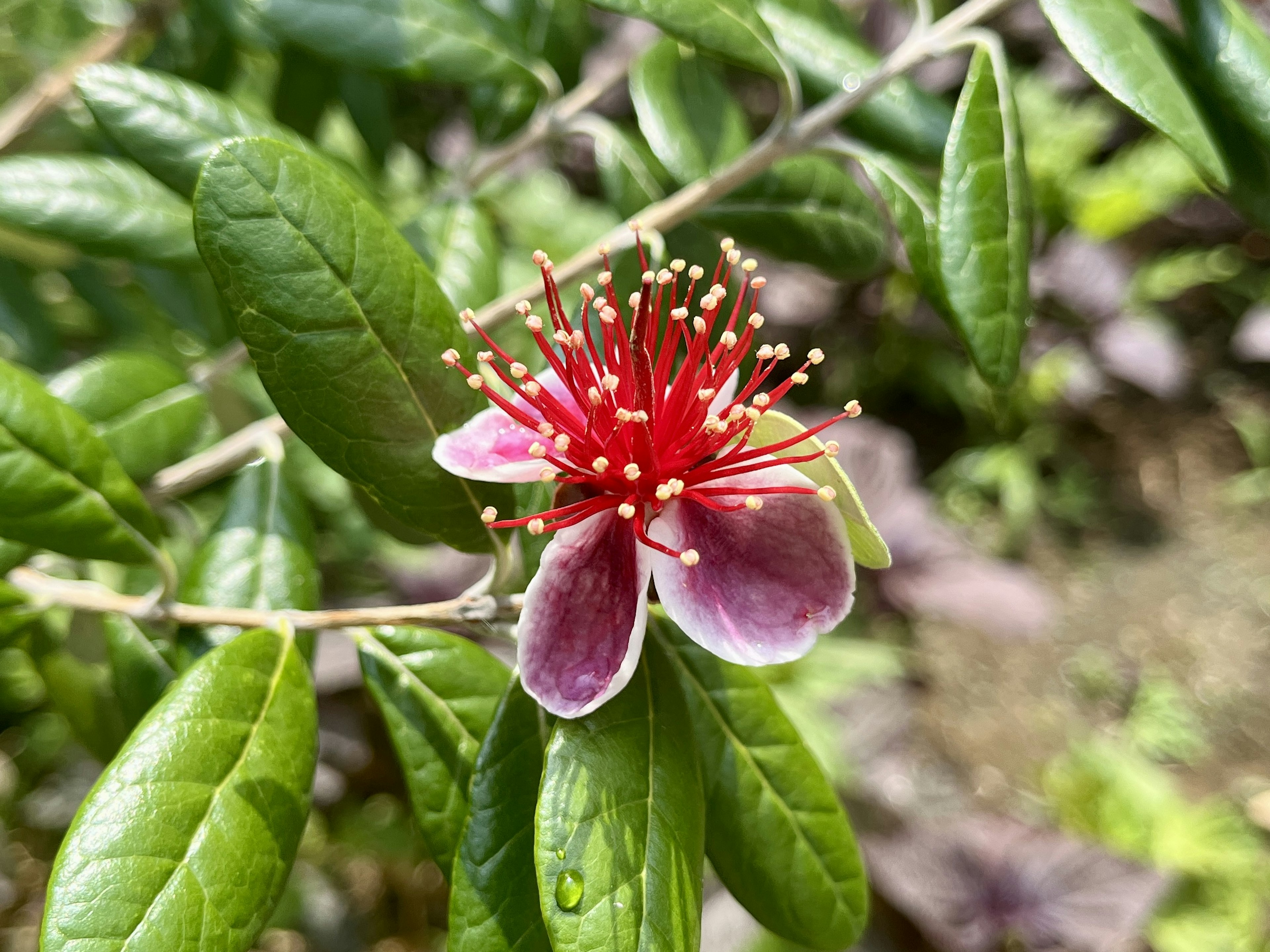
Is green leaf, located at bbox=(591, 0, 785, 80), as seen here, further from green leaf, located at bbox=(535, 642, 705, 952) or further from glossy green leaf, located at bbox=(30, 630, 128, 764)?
glossy green leaf, located at bbox=(30, 630, 128, 764)

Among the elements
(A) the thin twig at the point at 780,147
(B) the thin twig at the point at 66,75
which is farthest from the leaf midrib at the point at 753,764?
(B) the thin twig at the point at 66,75

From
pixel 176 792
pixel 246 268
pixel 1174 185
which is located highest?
pixel 246 268

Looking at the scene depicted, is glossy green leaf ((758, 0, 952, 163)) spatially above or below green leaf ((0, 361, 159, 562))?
above

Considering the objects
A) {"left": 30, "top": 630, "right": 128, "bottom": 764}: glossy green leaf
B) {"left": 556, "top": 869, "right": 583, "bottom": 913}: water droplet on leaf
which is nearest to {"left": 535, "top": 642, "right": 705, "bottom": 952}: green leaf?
{"left": 556, "top": 869, "right": 583, "bottom": 913}: water droplet on leaf

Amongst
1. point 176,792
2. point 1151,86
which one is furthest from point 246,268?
point 1151,86

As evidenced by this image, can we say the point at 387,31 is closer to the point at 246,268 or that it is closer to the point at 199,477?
the point at 246,268

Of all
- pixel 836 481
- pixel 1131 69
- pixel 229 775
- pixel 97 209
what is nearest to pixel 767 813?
pixel 836 481

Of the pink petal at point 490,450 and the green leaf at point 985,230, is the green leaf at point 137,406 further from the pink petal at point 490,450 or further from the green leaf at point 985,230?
the green leaf at point 985,230
